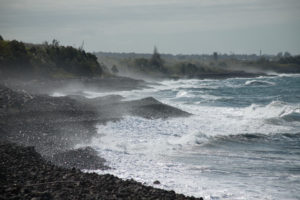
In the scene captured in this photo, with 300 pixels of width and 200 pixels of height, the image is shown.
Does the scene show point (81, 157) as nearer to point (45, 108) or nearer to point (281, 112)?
point (45, 108)

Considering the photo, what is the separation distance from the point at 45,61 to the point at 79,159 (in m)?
44.7

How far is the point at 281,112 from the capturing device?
29.0 meters

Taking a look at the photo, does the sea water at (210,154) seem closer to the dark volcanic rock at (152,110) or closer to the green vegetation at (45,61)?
the dark volcanic rock at (152,110)

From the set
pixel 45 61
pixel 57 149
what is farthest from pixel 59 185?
pixel 45 61

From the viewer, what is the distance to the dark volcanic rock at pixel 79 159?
13.1m

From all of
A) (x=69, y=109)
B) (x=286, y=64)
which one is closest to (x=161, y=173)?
(x=69, y=109)

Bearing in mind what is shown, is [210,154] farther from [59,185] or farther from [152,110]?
[152,110]

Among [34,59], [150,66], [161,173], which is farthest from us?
[150,66]

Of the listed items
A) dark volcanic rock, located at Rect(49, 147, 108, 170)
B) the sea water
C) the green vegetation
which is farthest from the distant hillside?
dark volcanic rock, located at Rect(49, 147, 108, 170)

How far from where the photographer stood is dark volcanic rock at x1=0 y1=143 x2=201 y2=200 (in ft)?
28.9

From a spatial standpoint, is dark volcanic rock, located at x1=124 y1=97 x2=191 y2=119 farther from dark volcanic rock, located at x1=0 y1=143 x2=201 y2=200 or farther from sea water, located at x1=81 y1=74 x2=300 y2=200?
dark volcanic rock, located at x1=0 y1=143 x2=201 y2=200

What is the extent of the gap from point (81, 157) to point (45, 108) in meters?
11.2

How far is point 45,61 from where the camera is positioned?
56.1 metres

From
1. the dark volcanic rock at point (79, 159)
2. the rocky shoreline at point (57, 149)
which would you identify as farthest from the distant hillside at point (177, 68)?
the dark volcanic rock at point (79, 159)
